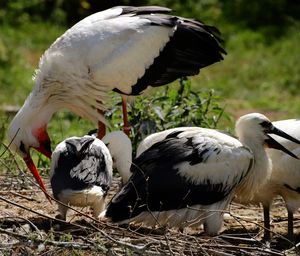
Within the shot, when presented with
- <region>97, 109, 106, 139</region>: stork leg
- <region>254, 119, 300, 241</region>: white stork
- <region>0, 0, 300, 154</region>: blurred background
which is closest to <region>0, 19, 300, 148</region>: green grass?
<region>0, 0, 300, 154</region>: blurred background

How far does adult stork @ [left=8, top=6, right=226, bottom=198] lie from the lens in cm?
861

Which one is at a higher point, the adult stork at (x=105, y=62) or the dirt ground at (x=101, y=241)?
the adult stork at (x=105, y=62)

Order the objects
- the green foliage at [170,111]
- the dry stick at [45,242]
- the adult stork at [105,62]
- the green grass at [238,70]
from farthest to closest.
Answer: the green grass at [238,70] → the green foliage at [170,111] → the adult stork at [105,62] → the dry stick at [45,242]

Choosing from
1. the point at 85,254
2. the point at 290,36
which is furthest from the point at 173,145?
the point at 290,36

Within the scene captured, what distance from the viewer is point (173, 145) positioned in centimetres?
748

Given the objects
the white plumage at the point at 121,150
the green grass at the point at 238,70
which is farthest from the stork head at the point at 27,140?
the green grass at the point at 238,70

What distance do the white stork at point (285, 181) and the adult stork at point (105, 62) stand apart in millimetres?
1413

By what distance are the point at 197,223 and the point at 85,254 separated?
1025mm

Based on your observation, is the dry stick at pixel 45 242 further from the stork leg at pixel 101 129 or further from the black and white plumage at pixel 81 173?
the stork leg at pixel 101 129

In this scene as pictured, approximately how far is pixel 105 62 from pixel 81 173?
1388 millimetres

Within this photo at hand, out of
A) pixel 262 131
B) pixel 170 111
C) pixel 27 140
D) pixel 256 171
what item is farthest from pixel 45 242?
pixel 170 111

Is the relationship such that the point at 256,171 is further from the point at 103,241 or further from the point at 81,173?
the point at 103,241

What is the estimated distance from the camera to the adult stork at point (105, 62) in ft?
28.2

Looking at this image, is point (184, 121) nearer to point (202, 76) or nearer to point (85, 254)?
point (85, 254)
